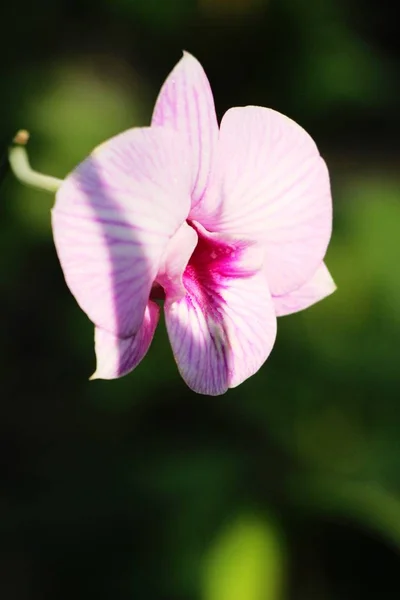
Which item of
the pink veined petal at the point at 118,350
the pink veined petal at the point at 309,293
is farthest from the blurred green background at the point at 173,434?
the pink veined petal at the point at 118,350

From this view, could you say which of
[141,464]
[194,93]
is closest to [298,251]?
[194,93]

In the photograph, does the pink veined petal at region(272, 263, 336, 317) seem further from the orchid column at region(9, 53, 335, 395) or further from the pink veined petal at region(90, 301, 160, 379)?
the pink veined petal at region(90, 301, 160, 379)

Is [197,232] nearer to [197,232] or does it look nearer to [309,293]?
[197,232]

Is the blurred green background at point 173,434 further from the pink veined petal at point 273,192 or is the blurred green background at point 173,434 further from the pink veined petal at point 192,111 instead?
the pink veined petal at point 192,111

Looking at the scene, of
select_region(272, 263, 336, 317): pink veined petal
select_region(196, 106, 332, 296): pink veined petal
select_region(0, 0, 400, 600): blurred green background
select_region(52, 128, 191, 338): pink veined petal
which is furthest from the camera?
select_region(0, 0, 400, 600): blurred green background

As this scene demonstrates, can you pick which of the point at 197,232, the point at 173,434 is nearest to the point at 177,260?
the point at 197,232

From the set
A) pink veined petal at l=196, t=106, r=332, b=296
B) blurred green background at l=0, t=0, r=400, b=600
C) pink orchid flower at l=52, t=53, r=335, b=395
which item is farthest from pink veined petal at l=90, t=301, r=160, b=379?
blurred green background at l=0, t=0, r=400, b=600

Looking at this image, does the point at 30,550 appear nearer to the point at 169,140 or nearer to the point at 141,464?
the point at 141,464

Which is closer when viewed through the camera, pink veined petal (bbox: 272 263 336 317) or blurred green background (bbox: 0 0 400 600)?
pink veined petal (bbox: 272 263 336 317)
